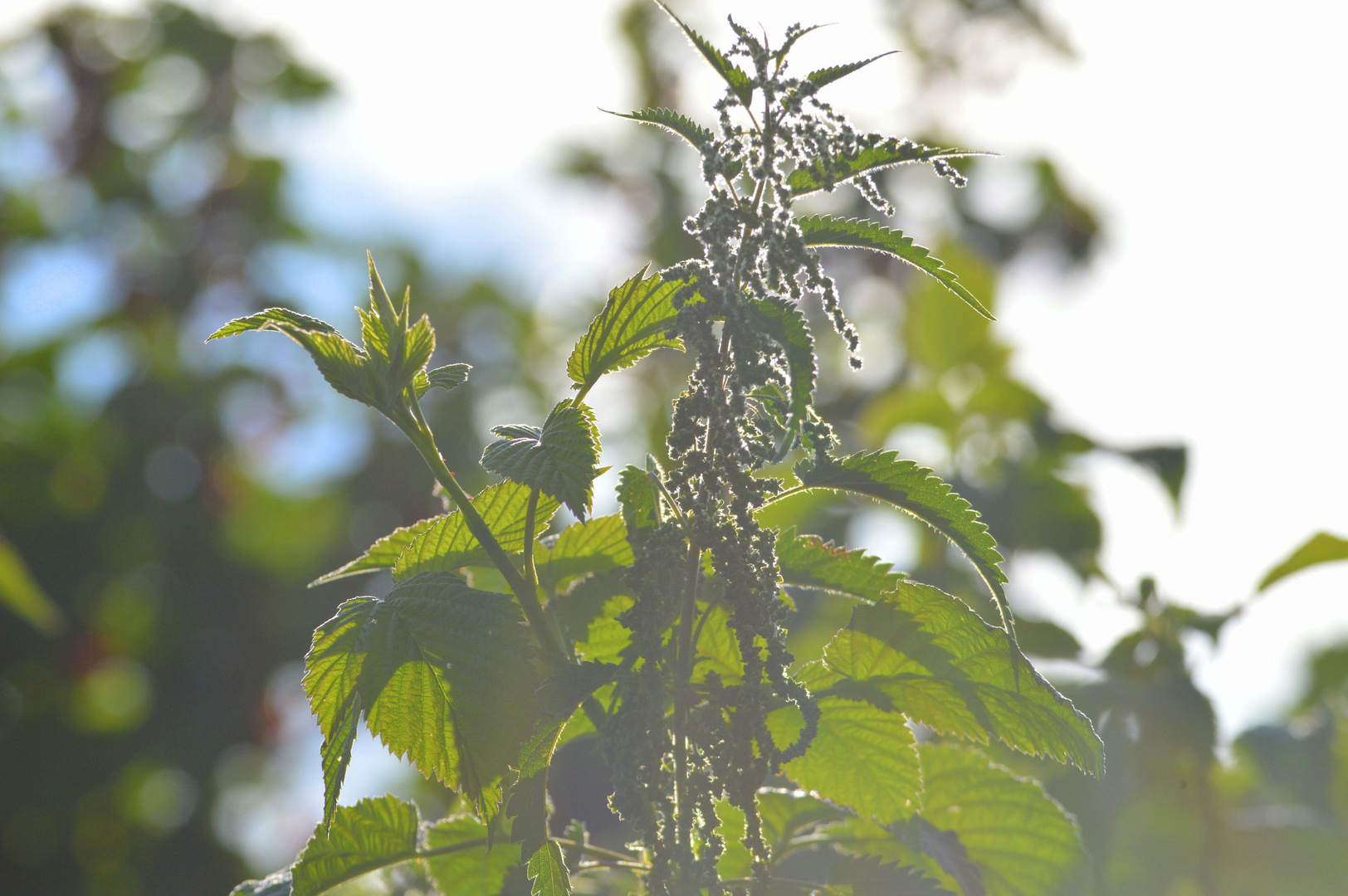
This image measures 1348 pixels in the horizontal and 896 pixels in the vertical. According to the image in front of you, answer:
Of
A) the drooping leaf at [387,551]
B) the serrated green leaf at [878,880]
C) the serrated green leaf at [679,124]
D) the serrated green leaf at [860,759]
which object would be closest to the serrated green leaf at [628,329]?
the serrated green leaf at [679,124]

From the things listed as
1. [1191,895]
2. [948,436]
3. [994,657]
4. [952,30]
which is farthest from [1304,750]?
[952,30]

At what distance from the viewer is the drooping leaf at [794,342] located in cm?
58

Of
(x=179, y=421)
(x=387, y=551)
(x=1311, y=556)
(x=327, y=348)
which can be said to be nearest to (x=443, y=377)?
(x=327, y=348)

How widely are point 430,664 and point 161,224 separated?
20.4 ft

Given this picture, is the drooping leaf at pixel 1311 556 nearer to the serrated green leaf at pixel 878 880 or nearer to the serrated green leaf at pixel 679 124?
the serrated green leaf at pixel 878 880

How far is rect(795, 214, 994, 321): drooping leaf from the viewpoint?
0.66 m

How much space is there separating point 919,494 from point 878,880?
0.32m

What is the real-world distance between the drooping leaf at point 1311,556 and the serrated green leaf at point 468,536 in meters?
1.18

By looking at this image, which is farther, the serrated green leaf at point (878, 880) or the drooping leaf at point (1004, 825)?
the drooping leaf at point (1004, 825)

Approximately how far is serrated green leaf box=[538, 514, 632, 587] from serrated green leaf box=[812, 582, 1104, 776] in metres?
0.20

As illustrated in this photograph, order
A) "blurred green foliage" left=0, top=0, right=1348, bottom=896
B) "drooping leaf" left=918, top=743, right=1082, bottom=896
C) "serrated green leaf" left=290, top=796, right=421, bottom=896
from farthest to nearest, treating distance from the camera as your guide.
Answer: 1. "blurred green foliage" left=0, top=0, right=1348, bottom=896
2. "drooping leaf" left=918, top=743, right=1082, bottom=896
3. "serrated green leaf" left=290, top=796, right=421, bottom=896

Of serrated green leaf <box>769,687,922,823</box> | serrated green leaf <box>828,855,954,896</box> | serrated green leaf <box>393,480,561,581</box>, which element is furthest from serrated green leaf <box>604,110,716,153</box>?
serrated green leaf <box>828,855,954,896</box>

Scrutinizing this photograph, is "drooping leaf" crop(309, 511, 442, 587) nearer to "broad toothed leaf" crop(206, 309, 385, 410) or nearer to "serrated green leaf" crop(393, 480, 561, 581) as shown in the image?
"serrated green leaf" crop(393, 480, 561, 581)

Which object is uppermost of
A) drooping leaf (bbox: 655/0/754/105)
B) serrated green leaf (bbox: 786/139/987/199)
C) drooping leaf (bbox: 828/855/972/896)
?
drooping leaf (bbox: 655/0/754/105)
